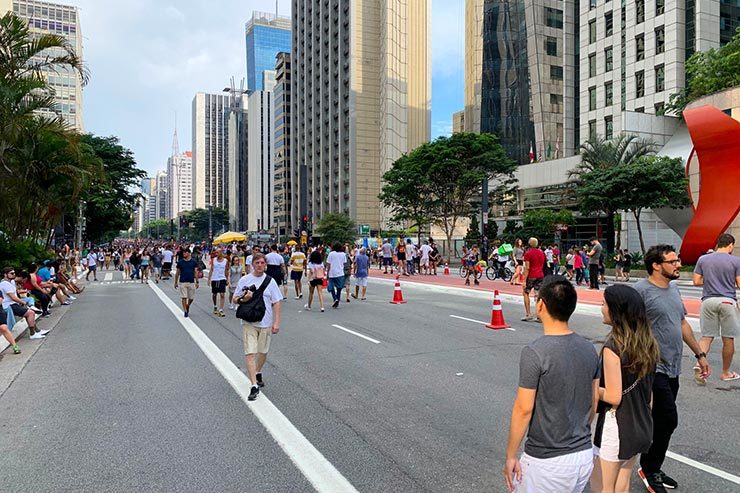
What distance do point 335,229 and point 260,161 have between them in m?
83.9

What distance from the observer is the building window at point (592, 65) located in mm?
54588

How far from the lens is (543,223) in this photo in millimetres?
41906

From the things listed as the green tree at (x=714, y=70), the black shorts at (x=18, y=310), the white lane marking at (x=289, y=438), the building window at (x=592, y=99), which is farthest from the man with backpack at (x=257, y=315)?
the building window at (x=592, y=99)

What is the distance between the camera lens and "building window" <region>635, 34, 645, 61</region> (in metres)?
49.3

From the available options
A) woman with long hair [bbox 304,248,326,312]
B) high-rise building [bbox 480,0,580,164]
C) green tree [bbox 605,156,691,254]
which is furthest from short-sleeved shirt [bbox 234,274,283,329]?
high-rise building [bbox 480,0,580,164]

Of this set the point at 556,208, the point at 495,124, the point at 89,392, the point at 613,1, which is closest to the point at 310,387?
the point at 89,392

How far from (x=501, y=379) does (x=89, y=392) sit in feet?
17.2

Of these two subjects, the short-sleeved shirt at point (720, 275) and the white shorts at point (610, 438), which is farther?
the short-sleeved shirt at point (720, 275)

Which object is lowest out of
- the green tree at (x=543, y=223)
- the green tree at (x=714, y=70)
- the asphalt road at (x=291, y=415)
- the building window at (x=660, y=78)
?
the asphalt road at (x=291, y=415)

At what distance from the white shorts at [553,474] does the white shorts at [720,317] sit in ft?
17.1

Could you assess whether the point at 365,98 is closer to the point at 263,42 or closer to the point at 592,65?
the point at 592,65

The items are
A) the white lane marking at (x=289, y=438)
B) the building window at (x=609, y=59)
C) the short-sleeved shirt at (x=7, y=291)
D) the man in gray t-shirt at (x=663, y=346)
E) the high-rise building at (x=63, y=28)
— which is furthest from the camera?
the high-rise building at (x=63, y=28)

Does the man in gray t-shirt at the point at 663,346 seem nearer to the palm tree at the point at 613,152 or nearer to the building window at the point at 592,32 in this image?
the palm tree at the point at 613,152

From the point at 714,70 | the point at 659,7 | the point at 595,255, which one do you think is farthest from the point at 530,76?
the point at 595,255
